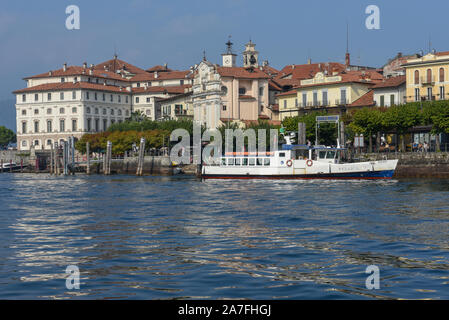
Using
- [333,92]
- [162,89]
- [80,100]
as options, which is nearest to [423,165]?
[333,92]

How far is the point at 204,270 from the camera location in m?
16.4

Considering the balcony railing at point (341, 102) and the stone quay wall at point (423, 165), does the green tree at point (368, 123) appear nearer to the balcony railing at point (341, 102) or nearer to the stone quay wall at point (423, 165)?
the stone quay wall at point (423, 165)

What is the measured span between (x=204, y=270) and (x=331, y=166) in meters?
42.3

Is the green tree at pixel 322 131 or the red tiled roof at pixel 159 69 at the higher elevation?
the red tiled roof at pixel 159 69

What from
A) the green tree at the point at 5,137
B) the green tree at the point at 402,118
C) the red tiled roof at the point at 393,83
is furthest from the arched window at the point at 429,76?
the green tree at the point at 5,137

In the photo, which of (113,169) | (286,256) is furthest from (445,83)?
→ (286,256)

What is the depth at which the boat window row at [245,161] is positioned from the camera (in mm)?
61000

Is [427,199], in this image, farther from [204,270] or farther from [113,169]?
[113,169]

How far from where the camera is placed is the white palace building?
133625 millimetres

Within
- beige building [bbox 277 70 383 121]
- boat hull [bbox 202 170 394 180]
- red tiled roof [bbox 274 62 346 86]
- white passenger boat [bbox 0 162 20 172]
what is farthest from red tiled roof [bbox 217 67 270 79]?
boat hull [bbox 202 170 394 180]

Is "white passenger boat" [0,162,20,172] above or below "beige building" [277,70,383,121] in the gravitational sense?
below

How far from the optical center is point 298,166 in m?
58.6

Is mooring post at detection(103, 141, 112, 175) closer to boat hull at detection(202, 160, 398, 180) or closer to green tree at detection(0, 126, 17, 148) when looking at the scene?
boat hull at detection(202, 160, 398, 180)
